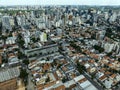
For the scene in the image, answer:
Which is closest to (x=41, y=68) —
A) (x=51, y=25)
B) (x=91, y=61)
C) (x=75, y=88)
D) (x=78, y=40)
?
(x=75, y=88)

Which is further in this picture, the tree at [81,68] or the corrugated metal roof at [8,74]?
the tree at [81,68]

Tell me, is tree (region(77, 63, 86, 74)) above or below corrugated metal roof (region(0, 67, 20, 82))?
below

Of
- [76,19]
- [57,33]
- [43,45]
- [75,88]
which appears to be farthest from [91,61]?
[76,19]

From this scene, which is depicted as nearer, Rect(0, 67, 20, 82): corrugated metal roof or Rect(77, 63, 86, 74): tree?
Answer: Rect(0, 67, 20, 82): corrugated metal roof

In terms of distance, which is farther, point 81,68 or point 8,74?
point 81,68

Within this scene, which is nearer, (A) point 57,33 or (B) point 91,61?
(B) point 91,61

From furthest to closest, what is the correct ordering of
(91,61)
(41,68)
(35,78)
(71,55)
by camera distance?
(71,55), (91,61), (41,68), (35,78)

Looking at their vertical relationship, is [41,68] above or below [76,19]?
below

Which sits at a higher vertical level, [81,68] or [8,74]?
[8,74]

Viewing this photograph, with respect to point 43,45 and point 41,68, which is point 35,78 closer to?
point 41,68

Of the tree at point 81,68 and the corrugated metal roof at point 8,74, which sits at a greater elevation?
the corrugated metal roof at point 8,74

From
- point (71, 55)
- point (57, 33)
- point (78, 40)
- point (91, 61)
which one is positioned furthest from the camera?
point (57, 33)
